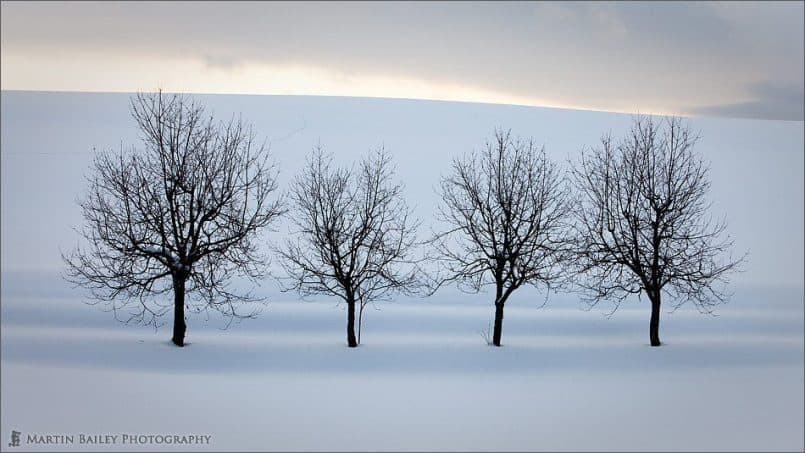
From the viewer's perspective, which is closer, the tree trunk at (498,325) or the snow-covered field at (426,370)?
the snow-covered field at (426,370)

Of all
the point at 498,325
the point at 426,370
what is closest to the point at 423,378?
the point at 426,370

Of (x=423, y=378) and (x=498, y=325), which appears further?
(x=498, y=325)

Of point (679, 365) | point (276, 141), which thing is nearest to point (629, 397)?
point (679, 365)

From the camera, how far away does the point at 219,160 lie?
25672mm

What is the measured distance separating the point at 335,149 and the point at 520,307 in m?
34.7

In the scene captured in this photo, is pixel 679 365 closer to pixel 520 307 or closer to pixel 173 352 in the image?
pixel 520 307

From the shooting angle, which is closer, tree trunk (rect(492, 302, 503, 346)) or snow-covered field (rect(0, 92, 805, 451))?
Answer: snow-covered field (rect(0, 92, 805, 451))

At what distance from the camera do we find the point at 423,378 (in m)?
21.0

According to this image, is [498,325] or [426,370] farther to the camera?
[498,325]

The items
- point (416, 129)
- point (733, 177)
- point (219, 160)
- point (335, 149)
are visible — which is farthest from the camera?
point (416, 129)

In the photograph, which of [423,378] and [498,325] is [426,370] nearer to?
[423,378]

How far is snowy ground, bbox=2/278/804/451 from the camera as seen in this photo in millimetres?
16109

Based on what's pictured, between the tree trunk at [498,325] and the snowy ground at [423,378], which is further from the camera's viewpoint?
the tree trunk at [498,325]

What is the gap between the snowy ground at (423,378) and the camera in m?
16.1
